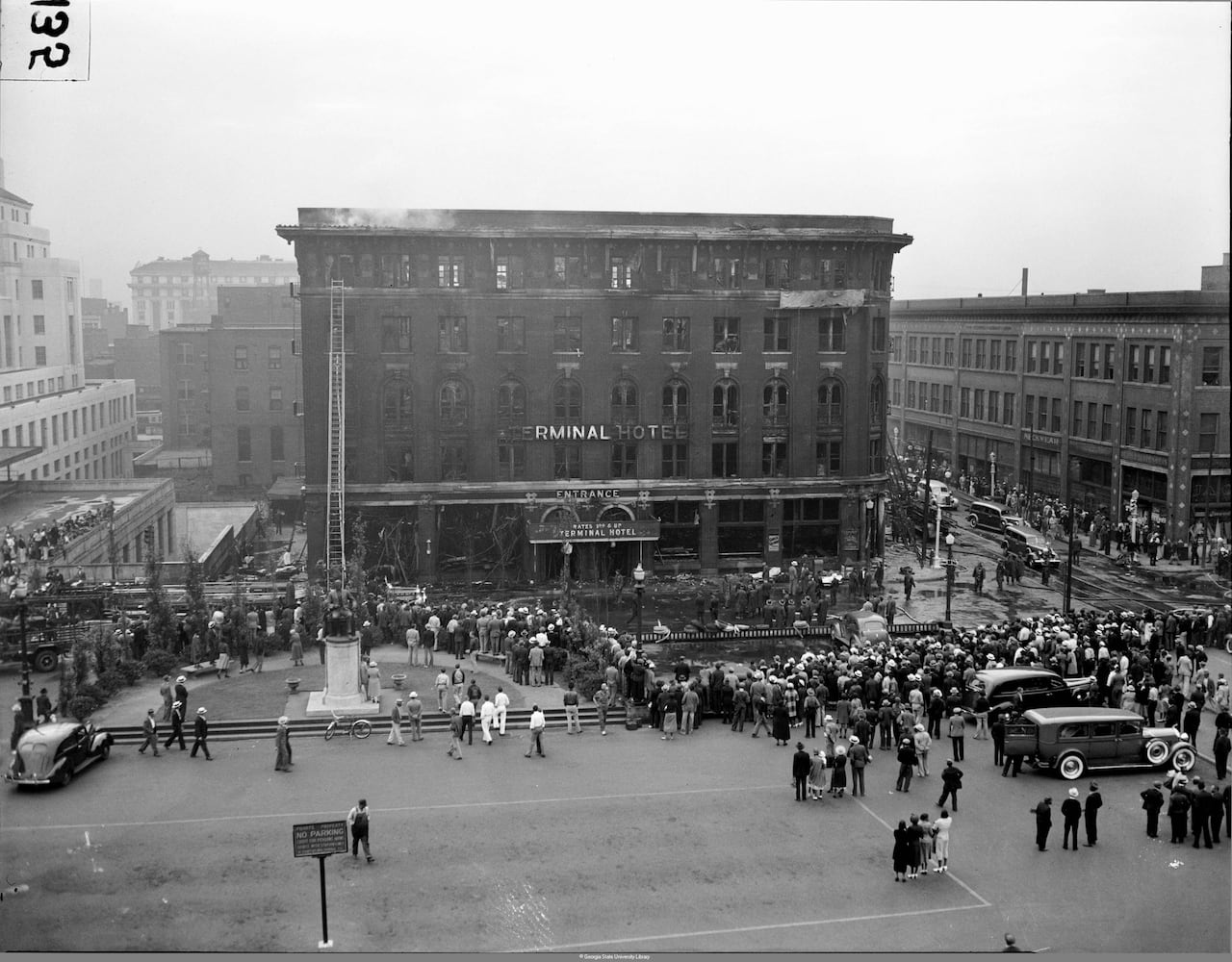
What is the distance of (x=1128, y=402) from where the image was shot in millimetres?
74250

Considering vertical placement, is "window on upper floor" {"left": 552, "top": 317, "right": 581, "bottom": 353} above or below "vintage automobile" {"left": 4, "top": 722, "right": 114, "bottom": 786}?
above

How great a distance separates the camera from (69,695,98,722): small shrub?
3612 centimetres

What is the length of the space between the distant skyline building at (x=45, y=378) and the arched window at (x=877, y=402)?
44043 mm

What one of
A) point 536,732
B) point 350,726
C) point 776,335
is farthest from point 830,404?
point 350,726

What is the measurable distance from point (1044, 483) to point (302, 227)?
165 feet

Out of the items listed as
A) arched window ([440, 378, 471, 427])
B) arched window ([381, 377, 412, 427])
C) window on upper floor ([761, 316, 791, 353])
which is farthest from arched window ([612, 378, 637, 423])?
arched window ([381, 377, 412, 427])

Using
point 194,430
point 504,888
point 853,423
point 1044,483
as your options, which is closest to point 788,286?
point 853,423

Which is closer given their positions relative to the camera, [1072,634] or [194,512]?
[1072,634]

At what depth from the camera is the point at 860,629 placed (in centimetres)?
4794

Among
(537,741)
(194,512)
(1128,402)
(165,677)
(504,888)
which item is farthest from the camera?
(194,512)

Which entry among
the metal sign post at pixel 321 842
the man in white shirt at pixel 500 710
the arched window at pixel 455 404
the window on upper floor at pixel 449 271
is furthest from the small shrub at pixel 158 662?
the window on upper floor at pixel 449 271

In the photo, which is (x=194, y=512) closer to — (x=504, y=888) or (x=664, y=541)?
(x=664, y=541)

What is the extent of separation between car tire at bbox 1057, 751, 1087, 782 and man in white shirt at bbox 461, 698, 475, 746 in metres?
14.8

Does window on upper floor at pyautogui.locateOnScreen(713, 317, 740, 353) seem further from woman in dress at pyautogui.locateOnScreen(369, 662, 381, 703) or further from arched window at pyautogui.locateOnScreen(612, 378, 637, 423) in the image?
woman in dress at pyautogui.locateOnScreen(369, 662, 381, 703)
